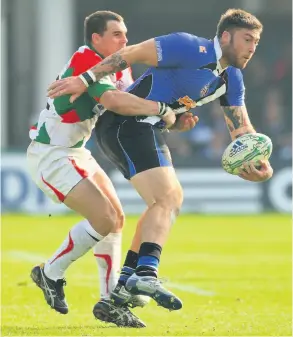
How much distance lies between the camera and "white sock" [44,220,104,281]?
8.89 meters

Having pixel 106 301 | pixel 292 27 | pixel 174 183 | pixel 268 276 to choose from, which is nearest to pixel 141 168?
pixel 174 183

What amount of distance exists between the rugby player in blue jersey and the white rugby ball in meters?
0.06

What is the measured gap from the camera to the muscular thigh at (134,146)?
8461 millimetres

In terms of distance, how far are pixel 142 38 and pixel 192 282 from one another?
1966 cm

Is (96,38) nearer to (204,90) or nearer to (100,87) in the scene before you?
(100,87)

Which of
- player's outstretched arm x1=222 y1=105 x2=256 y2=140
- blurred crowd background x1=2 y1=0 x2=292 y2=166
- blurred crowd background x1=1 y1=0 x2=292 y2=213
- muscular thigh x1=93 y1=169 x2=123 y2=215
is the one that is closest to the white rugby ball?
player's outstretched arm x1=222 y1=105 x2=256 y2=140

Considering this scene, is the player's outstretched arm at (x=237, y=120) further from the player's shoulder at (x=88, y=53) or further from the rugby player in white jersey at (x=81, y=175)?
the player's shoulder at (x=88, y=53)

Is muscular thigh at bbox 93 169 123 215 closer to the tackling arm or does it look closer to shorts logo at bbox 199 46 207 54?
the tackling arm

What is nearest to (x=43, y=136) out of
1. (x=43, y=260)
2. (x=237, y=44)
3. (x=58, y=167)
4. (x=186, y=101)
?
(x=58, y=167)

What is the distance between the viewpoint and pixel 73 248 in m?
8.99

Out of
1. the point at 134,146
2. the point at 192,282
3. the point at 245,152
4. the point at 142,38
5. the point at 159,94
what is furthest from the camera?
the point at 142,38

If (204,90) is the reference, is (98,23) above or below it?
above

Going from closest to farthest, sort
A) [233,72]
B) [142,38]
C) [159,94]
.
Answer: [159,94], [233,72], [142,38]

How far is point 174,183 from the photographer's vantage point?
8414 mm
